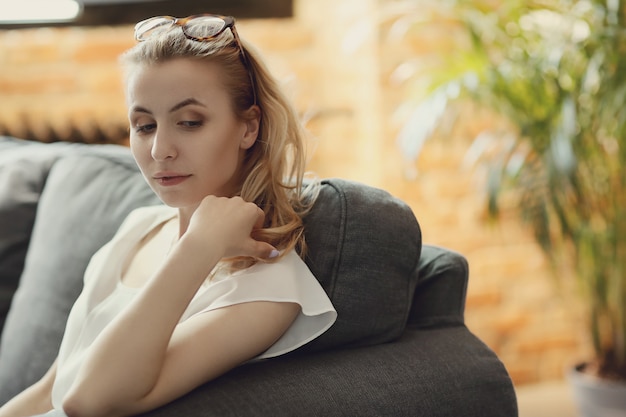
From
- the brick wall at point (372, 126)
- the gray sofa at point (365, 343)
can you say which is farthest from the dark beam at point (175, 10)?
the gray sofa at point (365, 343)

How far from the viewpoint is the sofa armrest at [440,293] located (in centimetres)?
125

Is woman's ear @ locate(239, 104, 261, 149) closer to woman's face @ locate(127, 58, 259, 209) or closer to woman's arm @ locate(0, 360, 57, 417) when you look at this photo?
woman's face @ locate(127, 58, 259, 209)

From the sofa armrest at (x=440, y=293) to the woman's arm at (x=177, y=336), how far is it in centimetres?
27

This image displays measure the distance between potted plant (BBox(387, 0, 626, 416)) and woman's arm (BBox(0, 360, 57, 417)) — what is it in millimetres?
1100

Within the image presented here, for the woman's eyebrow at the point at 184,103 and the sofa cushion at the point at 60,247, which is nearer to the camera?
the woman's eyebrow at the point at 184,103

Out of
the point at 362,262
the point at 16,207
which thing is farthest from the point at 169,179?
the point at 16,207

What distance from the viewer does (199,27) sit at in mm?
1131

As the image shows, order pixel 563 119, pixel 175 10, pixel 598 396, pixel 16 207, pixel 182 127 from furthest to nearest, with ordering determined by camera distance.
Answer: pixel 175 10 < pixel 598 396 < pixel 563 119 < pixel 16 207 < pixel 182 127

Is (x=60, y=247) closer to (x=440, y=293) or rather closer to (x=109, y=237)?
(x=109, y=237)

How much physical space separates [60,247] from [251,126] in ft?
1.83

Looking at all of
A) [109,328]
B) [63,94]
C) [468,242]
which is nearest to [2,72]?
[63,94]

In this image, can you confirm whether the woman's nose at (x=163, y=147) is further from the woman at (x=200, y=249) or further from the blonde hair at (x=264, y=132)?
the blonde hair at (x=264, y=132)

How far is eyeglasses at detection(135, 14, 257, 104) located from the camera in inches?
44.3

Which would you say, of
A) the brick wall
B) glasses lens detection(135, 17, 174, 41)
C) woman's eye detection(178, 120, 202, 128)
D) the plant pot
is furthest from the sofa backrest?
the plant pot
